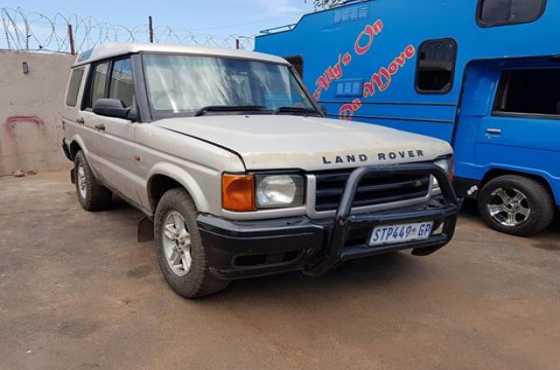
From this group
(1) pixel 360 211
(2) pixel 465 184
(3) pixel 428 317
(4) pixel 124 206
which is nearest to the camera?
(1) pixel 360 211

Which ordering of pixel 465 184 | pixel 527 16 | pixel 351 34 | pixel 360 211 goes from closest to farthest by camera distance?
pixel 360 211, pixel 527 16, pixel 465 184, pixel 351 34

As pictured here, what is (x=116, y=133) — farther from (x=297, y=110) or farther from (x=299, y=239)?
(x=299, y=239)

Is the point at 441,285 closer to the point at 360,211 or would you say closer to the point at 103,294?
the point at 360,211

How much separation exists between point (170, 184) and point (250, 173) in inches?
43.4

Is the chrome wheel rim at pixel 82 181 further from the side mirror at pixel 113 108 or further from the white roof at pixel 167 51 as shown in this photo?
the side mirror at pixel 113 108

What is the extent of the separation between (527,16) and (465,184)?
194cm

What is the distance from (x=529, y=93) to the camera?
488 cm

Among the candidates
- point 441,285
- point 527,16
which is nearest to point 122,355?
point 441,285

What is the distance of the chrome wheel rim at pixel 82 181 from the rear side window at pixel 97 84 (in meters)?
0.88

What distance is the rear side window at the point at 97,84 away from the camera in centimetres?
450

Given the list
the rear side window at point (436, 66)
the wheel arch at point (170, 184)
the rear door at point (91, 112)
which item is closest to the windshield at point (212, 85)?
the wheel arch at point (170, 184)

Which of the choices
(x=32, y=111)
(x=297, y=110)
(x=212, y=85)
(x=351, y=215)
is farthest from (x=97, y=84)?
(x=32, y=111)

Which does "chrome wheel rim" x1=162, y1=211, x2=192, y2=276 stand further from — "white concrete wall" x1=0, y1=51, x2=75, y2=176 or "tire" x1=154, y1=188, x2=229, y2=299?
"white concrete wall" x1=0, y1=51, x2=75, y2=176

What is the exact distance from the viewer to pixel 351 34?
6.59 meters
